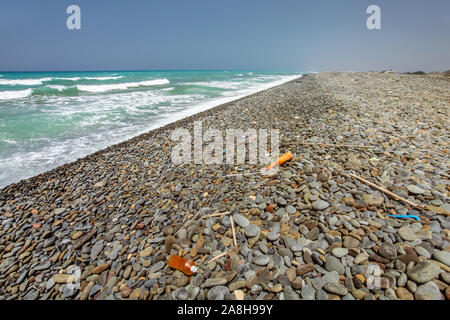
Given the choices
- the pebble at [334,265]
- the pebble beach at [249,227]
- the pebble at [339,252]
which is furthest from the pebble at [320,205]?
the pebble at [334,265]

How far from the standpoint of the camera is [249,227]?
267 cm

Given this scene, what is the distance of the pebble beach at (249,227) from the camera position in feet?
6.66

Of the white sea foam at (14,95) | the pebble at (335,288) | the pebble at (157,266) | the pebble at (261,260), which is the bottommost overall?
the pebble at (157,266)

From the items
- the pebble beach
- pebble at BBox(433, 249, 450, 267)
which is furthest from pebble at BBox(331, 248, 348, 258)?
pebble at BBox(433, 249, 450, 267)

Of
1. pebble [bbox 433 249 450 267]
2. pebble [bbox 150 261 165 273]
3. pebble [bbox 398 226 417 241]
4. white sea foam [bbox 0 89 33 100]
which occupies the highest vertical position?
white sea foam [bbox 0 89 33 100]

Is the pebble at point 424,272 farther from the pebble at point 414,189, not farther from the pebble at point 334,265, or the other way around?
the pebble at point 414,189

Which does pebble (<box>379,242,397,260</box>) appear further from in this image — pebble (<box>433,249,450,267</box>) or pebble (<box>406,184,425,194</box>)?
pebble (<box>406,184,425,194</box>)

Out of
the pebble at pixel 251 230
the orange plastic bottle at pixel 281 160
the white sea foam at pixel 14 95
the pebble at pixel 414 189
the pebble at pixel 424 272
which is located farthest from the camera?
the white sea foam at pixel 14 95

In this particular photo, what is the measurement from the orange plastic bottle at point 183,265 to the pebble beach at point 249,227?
0.20 feet

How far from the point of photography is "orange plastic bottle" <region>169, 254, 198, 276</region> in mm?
2266

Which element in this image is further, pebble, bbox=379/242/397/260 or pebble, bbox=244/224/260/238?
pebble, bbox=244/224/260/238

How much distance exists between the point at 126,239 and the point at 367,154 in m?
4.51

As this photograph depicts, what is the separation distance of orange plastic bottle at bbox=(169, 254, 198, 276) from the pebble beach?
2.3 inches
